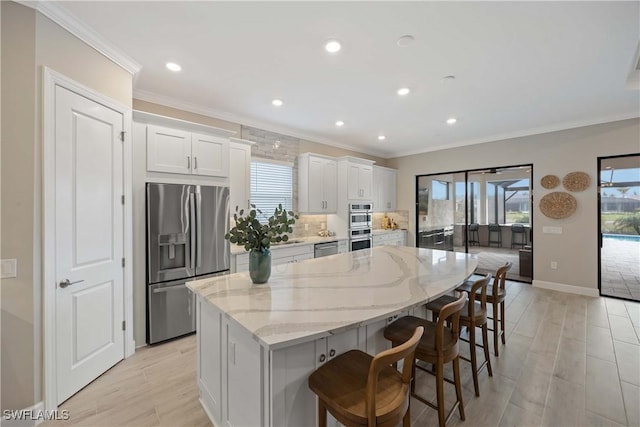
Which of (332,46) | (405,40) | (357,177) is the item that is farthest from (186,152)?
(357,177)

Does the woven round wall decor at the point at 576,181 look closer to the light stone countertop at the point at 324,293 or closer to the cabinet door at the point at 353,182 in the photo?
the light stone countertop at the point at 324,293

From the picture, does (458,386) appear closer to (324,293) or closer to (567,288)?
(324,293)

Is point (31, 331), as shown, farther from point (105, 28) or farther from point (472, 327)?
point (472, 327)

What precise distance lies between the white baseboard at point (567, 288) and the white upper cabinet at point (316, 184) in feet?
13.2

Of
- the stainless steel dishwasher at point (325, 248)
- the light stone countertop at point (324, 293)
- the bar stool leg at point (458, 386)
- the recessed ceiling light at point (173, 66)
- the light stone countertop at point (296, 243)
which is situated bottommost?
the bar stool leg at point (458, 386)

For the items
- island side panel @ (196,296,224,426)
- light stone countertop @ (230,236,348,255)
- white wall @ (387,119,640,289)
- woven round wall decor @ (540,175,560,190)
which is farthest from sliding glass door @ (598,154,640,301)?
island side panel @ (196,296,224,426)

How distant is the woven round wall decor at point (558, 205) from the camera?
4.55 metres

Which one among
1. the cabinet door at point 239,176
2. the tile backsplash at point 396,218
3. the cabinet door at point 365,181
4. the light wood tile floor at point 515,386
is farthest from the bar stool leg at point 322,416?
the tile backsplash at point 396,218

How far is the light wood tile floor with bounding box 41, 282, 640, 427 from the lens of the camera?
1.86 meters

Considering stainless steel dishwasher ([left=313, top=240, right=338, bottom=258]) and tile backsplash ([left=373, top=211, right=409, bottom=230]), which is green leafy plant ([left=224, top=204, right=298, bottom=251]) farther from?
tile backsplash ([left=373, top=211, right=409, bottom=230])

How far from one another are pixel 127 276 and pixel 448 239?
6362 millimetres

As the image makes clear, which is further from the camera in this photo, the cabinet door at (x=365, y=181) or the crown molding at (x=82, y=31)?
the cabinet door at (x=365, y=181)

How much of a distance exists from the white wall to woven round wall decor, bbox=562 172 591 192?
0.08 metres

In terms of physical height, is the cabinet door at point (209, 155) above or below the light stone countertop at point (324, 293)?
above
